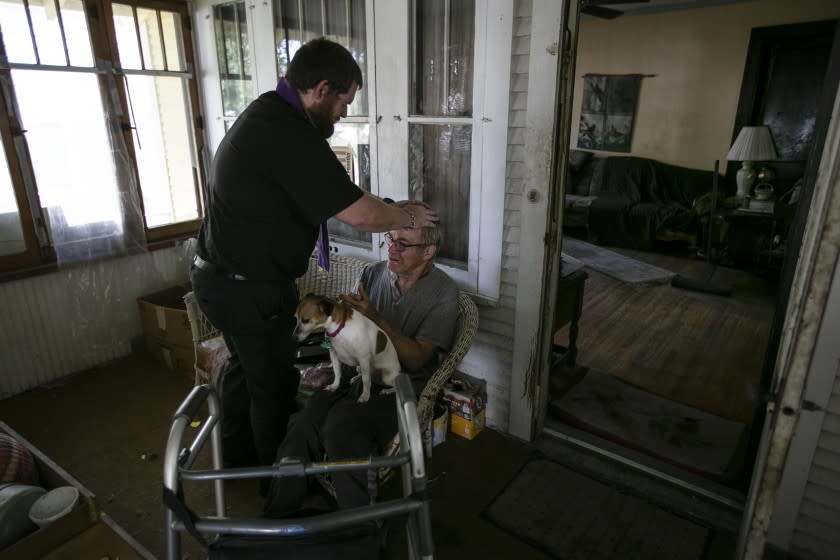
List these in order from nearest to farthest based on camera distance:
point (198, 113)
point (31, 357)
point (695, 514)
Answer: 1. point (695, 514)
2. point (31, 357)
3. point (198, 113)

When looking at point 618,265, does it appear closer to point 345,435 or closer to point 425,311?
point 425,311

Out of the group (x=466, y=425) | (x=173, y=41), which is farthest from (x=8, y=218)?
(x=466, y=425)

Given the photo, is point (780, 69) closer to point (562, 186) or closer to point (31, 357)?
point (562, 186)

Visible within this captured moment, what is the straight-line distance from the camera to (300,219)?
5.69ft

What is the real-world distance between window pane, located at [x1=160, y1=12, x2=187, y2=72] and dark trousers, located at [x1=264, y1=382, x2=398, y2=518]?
8.29 feet

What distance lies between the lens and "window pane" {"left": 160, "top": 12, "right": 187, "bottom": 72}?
3262 mm

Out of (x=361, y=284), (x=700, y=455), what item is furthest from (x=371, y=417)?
(x=700, y=455)

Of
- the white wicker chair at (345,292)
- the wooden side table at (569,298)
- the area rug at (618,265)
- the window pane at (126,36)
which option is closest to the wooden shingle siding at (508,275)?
the white wicker chair at (345,292)

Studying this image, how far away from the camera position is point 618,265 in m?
5.27

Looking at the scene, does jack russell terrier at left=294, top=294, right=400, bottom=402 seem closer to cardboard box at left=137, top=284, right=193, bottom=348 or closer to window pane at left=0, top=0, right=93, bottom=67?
cardboard box at left=137, top=284, right=193, bottom=348

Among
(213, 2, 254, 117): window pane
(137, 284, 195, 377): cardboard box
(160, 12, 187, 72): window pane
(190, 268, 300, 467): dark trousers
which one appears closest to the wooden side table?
(190, 268, 300, 467): dark trousers

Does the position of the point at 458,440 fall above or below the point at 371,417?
below

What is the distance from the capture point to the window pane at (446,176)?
2385 mm

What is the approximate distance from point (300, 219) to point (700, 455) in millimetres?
2022
